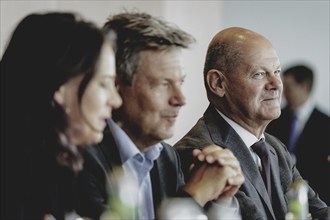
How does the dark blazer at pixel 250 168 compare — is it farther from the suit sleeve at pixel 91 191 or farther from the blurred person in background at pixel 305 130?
the blurred person in background at pixel 305 130

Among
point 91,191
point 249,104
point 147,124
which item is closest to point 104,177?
point 91,191

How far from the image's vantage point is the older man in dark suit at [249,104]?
2.12 meters

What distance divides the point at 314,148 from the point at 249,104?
162 centimetres

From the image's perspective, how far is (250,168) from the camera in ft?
6.77

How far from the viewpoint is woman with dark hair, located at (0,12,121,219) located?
1281 millimetres

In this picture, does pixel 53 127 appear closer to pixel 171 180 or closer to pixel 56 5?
pixel 171 180

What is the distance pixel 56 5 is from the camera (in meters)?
3.52

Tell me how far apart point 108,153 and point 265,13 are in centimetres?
331

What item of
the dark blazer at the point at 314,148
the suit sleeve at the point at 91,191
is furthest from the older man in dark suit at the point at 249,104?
the dark blazer at the point at 314,148

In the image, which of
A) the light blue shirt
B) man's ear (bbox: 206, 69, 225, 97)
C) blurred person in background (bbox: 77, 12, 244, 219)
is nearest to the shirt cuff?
blurred person in background (bbox: 77, 12, 244, 219)

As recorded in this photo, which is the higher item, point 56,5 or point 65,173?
point 65,173

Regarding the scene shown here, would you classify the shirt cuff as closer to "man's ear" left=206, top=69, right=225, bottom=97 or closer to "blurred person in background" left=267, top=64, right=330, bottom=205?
"man's ear" left=206, top=69, right=225, bottom=97

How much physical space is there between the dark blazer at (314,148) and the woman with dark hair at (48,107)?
8.26 ft

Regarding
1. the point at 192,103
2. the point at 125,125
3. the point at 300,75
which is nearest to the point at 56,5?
the point at 192,103
